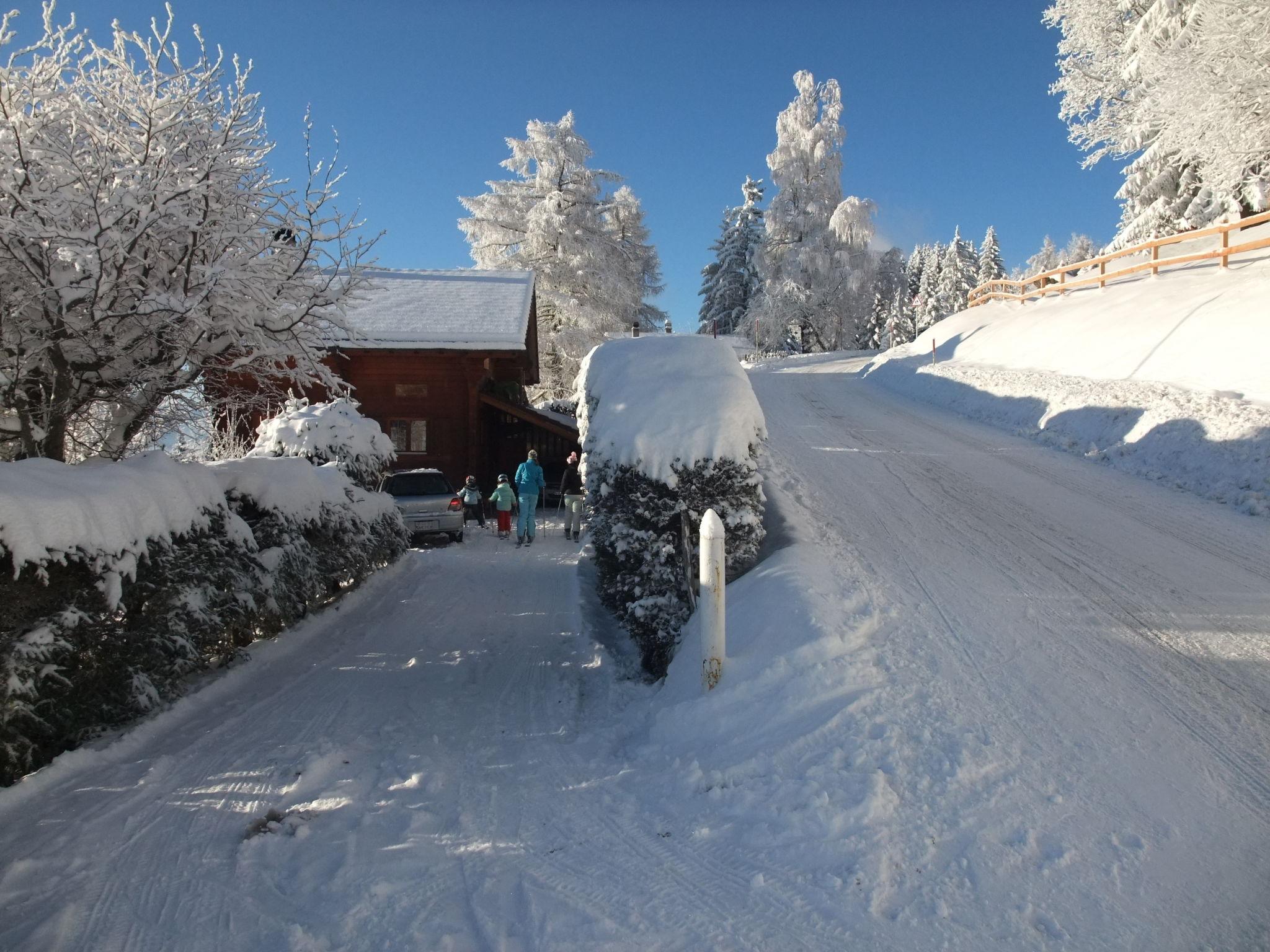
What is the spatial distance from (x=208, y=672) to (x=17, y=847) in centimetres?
270

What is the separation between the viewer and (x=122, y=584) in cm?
477

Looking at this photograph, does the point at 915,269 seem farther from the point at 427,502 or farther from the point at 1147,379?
the point at 427,502

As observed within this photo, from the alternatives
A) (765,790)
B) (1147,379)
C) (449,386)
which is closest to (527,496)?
(449,386)

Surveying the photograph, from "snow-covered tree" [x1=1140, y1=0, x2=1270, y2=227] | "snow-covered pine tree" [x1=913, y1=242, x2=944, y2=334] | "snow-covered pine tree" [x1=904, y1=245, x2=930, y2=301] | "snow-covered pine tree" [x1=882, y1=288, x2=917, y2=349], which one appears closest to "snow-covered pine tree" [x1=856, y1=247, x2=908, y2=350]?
"snow-covered pine tree" [x1=882, y1=288, x2=917, y2=349]

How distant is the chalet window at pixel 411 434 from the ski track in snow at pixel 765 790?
13.6 m

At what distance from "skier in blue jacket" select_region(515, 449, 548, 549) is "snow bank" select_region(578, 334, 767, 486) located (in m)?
7.11

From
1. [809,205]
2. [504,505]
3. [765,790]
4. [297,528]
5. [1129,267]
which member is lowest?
[765,790]

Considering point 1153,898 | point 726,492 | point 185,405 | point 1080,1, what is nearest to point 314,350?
point 185,405

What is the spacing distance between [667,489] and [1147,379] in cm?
1191

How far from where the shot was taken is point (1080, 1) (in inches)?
943

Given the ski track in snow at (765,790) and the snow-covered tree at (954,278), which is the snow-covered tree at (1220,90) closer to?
the ski track in snow at (765,790)

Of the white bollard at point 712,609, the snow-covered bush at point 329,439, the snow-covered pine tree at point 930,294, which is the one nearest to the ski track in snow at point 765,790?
the white bollard at point 712,609

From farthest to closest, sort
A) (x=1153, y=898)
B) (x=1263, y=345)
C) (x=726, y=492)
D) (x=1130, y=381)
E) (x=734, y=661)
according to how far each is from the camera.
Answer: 1. (x=1130, y=381)
2. (x=1263, y=345)
3. (x=726, y=492)
4. (x=734, y=661)
5. (x=1153, y=898)

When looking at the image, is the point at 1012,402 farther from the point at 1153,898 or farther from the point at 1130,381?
the point at 1153,898
